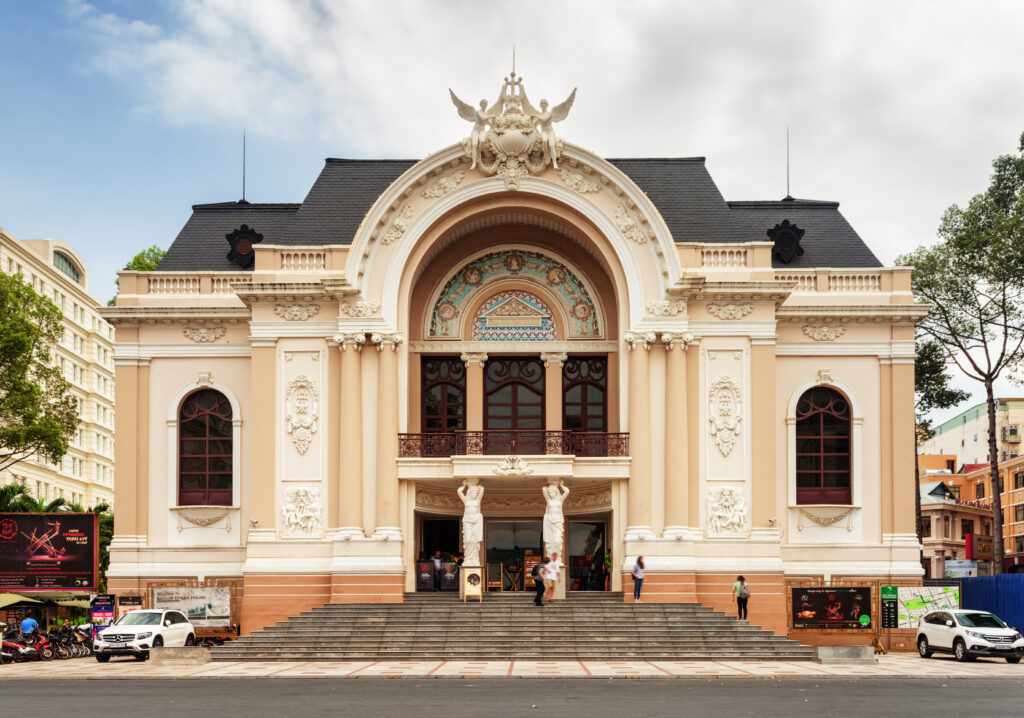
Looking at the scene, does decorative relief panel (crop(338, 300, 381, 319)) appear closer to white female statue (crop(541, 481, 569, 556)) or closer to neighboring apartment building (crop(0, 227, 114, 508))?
white female statue (crop(541, 481, 569, 556))

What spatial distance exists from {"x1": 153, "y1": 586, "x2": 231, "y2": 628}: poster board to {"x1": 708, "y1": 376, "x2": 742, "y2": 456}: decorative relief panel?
49.1ft

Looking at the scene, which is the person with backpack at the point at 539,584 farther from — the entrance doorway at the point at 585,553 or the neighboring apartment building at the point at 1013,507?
the neighboring apartment building at the point at 1013,507

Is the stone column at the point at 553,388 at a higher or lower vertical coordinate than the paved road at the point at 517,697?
higher

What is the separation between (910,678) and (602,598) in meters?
11.3

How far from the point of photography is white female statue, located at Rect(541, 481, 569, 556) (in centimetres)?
3578

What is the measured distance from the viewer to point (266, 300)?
37.3m

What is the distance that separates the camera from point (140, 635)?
3200cm

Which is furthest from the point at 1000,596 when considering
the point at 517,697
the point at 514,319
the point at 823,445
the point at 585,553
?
the point at 517,697

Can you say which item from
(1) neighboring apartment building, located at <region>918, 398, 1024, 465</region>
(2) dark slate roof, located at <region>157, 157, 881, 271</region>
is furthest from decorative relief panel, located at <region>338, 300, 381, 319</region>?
(1) neighboring apartment building, located at <region>918, 398, 1024, 465</region>

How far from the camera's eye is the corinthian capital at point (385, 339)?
36875 millimetres

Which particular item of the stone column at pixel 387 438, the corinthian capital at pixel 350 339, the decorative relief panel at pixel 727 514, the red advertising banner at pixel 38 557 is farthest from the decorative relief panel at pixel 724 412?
the red advertising banner at pixel 38 557

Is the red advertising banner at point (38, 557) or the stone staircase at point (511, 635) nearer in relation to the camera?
the stone staircase at point (511, 635)

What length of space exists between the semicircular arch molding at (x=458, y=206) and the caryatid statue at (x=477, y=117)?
1.57 ft

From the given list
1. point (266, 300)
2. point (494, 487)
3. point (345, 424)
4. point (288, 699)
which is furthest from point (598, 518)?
point (288, 699)
